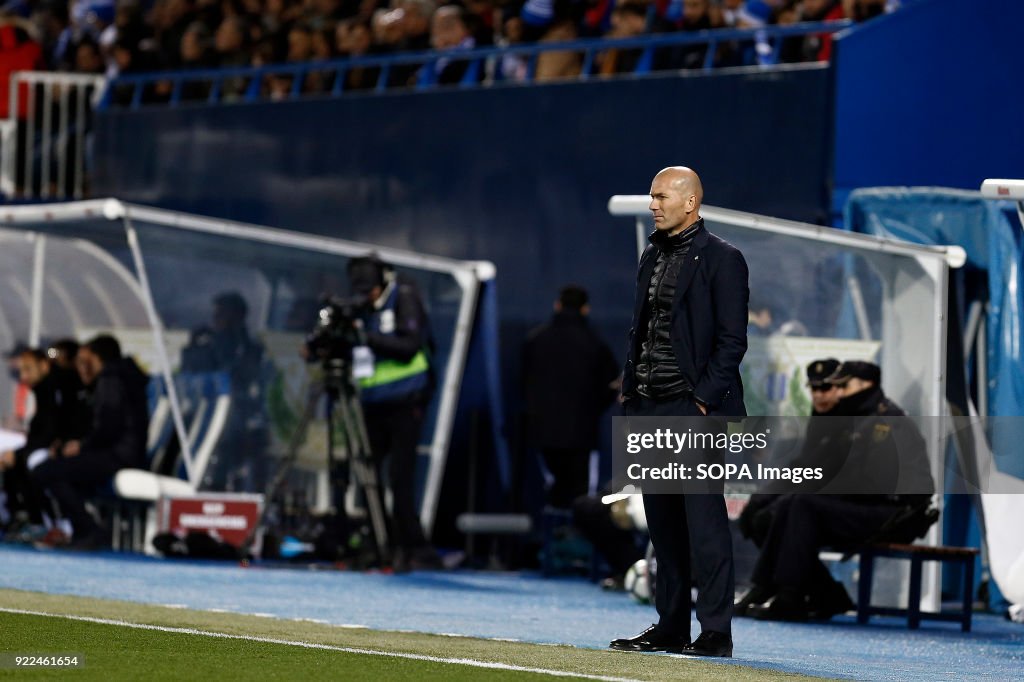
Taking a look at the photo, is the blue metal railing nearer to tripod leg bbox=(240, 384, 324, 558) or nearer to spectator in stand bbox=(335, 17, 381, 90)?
spectator in stand bbox=(335, 17, 381, 90)

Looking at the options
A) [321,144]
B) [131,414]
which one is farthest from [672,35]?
[131,414]

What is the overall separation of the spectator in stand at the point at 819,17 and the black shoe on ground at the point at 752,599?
14.2ft

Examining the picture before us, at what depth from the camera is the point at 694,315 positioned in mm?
7371

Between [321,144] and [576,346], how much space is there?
12.1 feet

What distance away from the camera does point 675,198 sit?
7387 mm

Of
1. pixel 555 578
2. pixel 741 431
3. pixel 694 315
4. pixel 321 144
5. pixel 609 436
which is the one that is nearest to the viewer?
pixel 694 315

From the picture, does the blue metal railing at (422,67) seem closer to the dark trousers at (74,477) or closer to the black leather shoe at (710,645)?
the dark trousers at (74,477)

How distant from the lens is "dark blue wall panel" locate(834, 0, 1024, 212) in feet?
40.8

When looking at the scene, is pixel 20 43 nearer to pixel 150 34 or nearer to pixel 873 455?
pixel 150 34

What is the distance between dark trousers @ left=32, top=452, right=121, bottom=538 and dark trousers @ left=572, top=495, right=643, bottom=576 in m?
3.70

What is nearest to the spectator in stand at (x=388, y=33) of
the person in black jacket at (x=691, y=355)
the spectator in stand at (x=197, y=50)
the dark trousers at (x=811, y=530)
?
the spectator in stand at (x=197, y=50)

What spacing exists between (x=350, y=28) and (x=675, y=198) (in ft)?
32.4

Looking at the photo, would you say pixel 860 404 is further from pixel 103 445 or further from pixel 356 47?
pixel 356 47

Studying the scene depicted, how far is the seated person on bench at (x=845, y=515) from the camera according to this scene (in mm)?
10219
